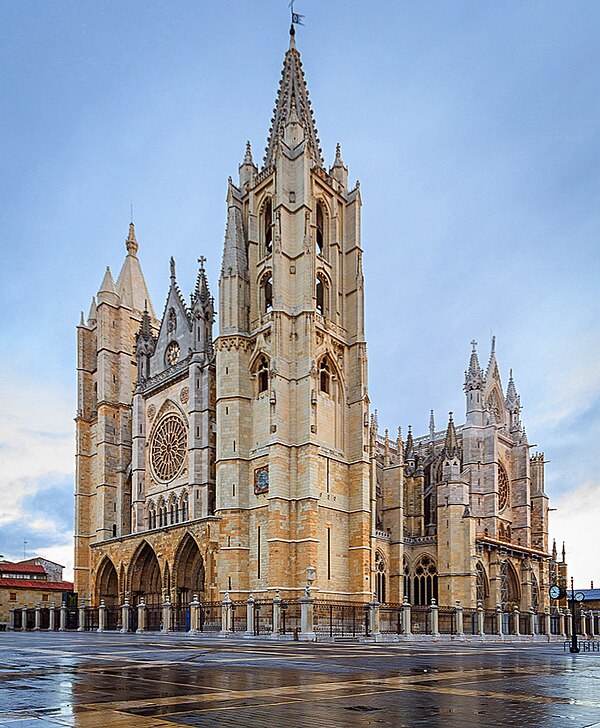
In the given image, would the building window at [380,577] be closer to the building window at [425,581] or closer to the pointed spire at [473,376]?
the building window at [425,581]

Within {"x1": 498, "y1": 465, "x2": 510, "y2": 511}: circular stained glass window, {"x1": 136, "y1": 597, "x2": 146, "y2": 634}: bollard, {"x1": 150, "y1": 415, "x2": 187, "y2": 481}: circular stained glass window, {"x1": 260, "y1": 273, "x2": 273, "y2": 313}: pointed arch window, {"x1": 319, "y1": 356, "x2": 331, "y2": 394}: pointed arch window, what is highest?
{"x1": 260, "y1": 273, "x2": 273, "y2": 313}: pointed arch window

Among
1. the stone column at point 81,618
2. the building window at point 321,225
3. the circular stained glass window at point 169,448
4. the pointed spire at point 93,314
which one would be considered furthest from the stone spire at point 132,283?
the stone column at point 81,618

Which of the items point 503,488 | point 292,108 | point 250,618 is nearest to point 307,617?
point 250,618

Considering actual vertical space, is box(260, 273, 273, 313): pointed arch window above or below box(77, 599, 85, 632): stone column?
above

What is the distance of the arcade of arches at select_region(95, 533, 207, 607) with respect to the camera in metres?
46.3

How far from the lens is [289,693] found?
11.2 m

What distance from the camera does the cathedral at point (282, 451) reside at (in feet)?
140

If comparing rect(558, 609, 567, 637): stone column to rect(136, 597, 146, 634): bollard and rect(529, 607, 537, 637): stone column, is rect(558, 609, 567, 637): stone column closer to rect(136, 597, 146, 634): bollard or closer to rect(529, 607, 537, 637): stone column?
rect(529, 607, 537, 637): stone column

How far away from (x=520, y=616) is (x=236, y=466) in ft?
70.7

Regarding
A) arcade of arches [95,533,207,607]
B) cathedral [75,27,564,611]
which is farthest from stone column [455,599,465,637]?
arcade of arches [95,533,207,607]

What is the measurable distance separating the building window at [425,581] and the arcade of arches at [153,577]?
16.9 metres

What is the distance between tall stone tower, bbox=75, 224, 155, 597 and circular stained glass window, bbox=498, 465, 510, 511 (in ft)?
96.9

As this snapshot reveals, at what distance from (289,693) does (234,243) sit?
A: 129 ft

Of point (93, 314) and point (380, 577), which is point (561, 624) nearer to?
point (380, 577)
